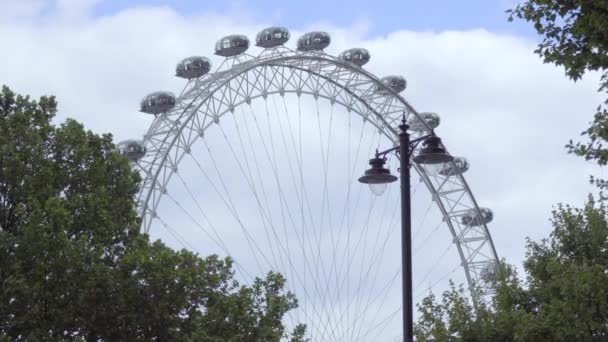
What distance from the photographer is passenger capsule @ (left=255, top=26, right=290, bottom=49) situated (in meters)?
60.0

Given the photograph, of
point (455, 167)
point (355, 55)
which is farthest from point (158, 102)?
point (455, 167)

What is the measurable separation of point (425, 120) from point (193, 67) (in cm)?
2030

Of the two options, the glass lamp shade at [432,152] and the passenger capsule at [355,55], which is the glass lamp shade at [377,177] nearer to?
the glass lamp shade at [432,152]

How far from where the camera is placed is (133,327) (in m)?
30.2

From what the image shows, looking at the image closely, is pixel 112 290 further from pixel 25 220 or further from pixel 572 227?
pixel 572 227

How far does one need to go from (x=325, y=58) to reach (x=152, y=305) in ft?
111

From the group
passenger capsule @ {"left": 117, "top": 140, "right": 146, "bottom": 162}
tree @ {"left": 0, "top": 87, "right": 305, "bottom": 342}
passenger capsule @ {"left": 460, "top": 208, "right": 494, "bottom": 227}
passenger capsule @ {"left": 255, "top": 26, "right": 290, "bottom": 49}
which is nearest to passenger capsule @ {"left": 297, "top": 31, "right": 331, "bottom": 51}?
passenger capsule @ {"left": 255, "top": 26, "right": 290, "bottom": 49}

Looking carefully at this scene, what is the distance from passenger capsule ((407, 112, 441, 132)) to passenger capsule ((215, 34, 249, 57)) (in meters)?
16.9

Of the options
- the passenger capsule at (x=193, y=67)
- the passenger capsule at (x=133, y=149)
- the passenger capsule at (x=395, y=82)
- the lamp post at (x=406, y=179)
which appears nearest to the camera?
the lamp post at (x=406, y=179)

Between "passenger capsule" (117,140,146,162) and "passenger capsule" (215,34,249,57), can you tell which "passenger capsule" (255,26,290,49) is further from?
"passenger capsule" (117,140,146,162)

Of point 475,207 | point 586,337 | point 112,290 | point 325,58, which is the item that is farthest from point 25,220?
point 475,207

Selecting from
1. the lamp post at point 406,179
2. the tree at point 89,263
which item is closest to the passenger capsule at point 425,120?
the tree at point 89,263

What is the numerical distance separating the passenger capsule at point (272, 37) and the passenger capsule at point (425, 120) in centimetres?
1471

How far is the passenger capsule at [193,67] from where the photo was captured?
57656 millimetres
